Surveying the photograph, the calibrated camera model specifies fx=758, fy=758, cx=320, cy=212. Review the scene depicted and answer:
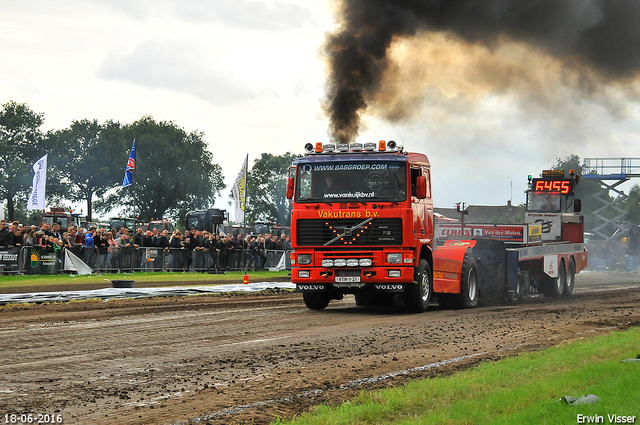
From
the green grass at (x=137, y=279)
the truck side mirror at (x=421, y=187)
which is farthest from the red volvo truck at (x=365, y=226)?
the green grass at (x=137, y=279)

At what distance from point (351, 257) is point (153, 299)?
6371 mm

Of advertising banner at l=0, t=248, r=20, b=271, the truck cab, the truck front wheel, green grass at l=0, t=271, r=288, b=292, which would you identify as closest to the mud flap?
the truck front wheel

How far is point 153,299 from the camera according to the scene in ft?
64.5

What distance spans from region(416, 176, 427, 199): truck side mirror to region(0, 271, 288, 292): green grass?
437 inches

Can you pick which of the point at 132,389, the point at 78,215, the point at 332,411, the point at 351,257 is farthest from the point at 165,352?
the point at 78,215

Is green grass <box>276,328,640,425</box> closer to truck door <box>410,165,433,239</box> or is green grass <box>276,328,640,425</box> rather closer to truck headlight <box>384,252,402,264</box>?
truck headlight <box>384,252,402,264</box>

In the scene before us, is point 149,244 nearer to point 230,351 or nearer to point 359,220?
point 359,220

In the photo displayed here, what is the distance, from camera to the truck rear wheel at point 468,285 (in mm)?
18422

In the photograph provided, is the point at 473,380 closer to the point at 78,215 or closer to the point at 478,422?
the point at 478,422

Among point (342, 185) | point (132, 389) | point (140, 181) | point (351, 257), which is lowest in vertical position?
point (132, 389)

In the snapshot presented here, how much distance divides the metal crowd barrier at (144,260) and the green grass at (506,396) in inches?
752

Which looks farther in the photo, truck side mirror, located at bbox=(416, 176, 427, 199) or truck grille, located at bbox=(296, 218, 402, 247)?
truck side mirror, located at bbox=(416, 176, 427, 199)

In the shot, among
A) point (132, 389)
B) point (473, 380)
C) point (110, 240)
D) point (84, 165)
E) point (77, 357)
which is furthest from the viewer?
point (84, 165)

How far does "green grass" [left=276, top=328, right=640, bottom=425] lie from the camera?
6.19 metres
